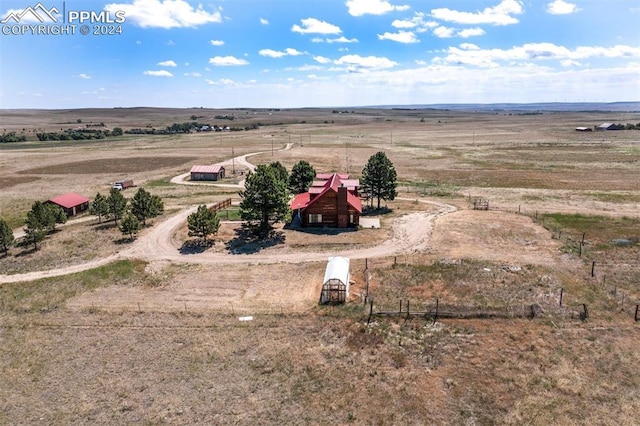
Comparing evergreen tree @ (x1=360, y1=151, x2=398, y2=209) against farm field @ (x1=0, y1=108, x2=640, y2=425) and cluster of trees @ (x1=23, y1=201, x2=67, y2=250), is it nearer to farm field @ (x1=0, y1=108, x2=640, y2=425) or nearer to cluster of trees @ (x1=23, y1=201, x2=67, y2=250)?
farm field @ (x1=0, y1=108, x2=640, y2=425)

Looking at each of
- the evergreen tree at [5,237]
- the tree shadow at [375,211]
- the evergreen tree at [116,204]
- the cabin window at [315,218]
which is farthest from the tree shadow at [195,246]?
the tree shadow at [375,211]

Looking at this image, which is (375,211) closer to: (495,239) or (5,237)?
(495,239)

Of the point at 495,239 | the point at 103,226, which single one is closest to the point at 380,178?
the point at 495,239

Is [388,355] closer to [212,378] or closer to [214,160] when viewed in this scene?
[212,378]

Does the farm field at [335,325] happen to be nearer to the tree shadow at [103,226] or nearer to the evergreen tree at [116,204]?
the tree shadow at [103,226]

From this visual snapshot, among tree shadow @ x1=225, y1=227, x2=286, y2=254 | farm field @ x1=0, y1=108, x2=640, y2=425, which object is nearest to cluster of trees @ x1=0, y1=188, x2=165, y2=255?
farm field @ x1=0, y1=108, x2=640, y2=425

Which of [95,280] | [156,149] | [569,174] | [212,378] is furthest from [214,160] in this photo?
[212,378]
